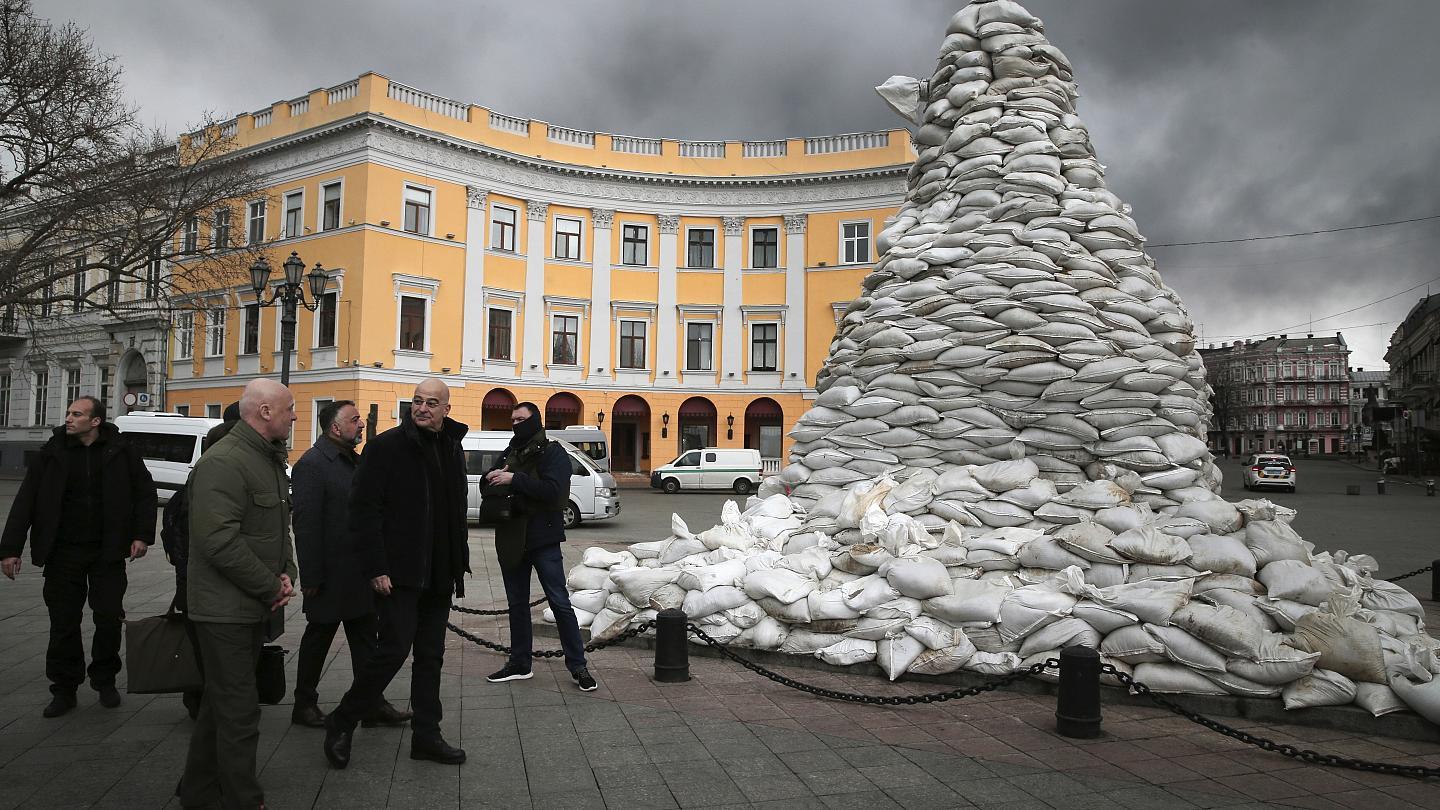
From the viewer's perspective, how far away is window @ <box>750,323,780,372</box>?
3353 cm

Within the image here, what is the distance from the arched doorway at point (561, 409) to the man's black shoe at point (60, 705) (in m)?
27.1

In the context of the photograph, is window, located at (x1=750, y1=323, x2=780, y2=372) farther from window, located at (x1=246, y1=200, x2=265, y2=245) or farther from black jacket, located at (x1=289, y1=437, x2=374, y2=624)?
black jacket, located at (x1=289, y1=437, x2=374, y2=624)

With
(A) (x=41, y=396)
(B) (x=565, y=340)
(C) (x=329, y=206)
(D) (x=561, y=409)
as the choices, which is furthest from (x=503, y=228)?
(A) (x=41, y=396)

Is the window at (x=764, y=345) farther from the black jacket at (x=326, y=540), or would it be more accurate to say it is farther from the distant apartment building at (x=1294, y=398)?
the distant apartment building at (x=1294, y=398)

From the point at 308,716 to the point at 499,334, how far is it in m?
27.4

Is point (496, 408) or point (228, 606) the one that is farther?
point (496, 408)

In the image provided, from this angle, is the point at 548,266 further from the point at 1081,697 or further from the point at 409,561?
the point at 1081,697

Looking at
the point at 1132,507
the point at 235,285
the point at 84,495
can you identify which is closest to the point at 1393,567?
the point at 1132,507

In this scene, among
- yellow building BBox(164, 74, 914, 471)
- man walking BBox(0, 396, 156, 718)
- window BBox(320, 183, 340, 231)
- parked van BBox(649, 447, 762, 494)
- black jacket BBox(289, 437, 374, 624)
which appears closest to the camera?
black jacket BBox(289, 437, 374, 624)

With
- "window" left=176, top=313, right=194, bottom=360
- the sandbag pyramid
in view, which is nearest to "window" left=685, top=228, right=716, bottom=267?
"window" left=176, top=313, right=194, bottom=360

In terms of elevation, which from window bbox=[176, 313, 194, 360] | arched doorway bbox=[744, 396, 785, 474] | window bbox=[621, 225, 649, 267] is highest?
window bbox=[621, 225, 649, 267]

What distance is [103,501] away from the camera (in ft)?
15.5

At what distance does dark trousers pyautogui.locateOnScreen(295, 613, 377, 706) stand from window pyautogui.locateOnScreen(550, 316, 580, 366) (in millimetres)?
27691

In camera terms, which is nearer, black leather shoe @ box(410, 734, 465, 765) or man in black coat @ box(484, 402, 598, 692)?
black leather shoe @ box(410, 734, 465, 765)
